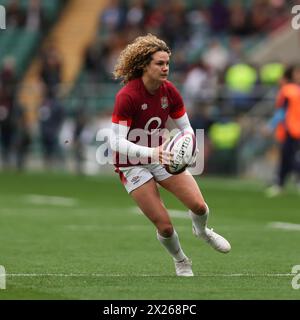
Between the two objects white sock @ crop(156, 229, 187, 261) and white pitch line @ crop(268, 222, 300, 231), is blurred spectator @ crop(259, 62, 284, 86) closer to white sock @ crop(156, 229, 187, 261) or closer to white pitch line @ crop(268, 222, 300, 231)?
white pitch line @ crop(268, 222, 300, 231)

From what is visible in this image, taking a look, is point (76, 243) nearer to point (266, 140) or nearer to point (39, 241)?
point (39, 241)

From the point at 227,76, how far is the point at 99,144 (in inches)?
142

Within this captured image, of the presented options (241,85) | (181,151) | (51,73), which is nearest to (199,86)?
(241,85)

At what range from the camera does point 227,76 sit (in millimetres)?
30156

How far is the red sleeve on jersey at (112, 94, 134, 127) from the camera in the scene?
11.7 meters

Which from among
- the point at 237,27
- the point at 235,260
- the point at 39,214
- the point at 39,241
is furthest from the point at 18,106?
the point at 235,260

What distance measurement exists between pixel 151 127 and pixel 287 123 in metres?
12.4

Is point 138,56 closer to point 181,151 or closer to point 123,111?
point 123,111

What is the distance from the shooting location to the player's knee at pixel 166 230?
38.9 feet

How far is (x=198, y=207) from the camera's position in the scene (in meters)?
11.9

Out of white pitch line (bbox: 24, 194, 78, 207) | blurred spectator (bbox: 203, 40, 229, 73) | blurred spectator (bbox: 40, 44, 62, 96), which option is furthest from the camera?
blurred spectator (bbox: 40, 44, 62, 96)

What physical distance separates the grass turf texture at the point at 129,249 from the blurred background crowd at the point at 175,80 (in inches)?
132

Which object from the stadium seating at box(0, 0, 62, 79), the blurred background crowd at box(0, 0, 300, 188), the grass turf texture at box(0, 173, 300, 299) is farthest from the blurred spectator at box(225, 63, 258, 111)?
the stadium seating at box(0, 0, 62, 79)
